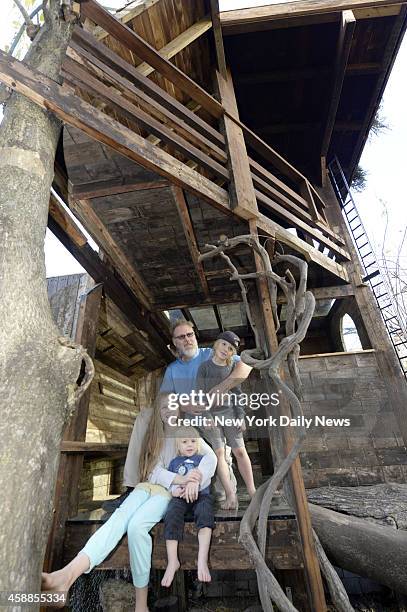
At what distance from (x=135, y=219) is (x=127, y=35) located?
6.26 ft

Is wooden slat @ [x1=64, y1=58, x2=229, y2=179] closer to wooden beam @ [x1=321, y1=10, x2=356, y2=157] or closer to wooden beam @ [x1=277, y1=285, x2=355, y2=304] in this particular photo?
wooden beam @ [x1=277, y1=285, x2=355, y2=304]

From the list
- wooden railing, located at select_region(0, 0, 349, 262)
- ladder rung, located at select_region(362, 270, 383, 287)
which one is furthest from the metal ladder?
wooden railing, located at select_region(0, 0, 349, 262)

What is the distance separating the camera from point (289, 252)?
4.63 m

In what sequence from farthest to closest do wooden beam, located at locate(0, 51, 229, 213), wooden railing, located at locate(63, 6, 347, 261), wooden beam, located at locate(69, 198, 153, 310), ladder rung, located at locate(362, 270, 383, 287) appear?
ladder rung, located at locate(362, 270, 383, 287)
wooden beam, located at locate(69, 198, 153, 310)
wooden railing, located at locate(63, 6, 347, 261)
wooden beam, located at locate(0, 51, 229, 213)

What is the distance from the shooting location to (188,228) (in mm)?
3674

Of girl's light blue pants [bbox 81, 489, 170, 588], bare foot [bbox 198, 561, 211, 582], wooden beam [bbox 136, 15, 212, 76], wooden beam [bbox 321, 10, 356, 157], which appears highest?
wooden beam [bbox 321, 10, 356, 157]

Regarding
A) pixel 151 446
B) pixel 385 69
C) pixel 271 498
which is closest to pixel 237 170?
pixel 151 446

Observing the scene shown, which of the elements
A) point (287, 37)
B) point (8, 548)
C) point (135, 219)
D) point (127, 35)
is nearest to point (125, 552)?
point (8, 548)

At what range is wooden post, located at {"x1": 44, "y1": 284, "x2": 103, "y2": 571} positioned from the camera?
2480mm

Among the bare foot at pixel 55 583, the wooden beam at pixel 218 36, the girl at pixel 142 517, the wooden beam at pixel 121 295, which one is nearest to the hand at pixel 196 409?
the girl at pixel 142 517

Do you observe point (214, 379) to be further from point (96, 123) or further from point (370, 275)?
point (370, 275)

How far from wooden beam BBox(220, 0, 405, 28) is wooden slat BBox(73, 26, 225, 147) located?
3078 mm

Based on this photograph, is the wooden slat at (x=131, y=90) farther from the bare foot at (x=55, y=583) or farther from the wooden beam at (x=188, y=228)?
the bare foot at (x=55, y=583)

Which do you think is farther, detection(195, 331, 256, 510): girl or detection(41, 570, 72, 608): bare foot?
detection(195, 331, 256, 510): girl
